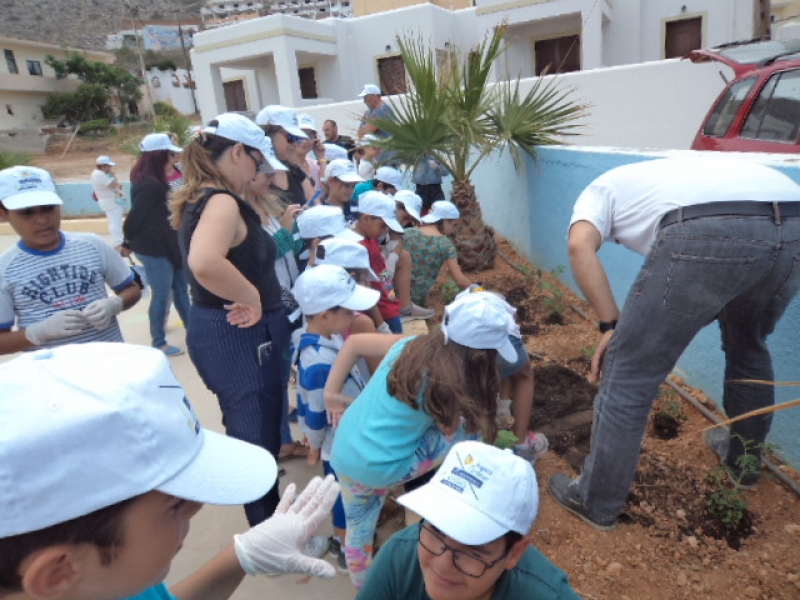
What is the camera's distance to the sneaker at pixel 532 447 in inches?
109

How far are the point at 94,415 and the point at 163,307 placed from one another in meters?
4.15

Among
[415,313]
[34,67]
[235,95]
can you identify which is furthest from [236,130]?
[34,67]

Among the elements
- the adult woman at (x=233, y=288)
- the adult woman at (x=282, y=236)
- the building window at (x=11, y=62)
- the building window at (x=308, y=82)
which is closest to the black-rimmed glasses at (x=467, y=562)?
the adult woman at (x=233, y=288)

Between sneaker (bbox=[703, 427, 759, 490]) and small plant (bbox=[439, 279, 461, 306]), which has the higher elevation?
small plant (bbox=[439, 279, 461, 306])

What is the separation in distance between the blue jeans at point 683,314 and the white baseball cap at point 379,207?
2.00 m

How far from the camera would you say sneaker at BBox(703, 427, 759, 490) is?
2482 millimetres

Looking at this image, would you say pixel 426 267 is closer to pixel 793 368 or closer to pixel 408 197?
pixel 408 197

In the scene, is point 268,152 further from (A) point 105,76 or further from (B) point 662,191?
(A) point 105,76

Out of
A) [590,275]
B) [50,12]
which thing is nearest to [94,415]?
[590,275]

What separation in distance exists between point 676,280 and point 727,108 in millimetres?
4274

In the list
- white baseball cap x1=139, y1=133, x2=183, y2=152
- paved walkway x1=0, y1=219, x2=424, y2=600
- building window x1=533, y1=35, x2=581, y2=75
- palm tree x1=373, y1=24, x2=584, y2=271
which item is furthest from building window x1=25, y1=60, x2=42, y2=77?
paved walkway x1=0, y1=219, x2=424, y2=600

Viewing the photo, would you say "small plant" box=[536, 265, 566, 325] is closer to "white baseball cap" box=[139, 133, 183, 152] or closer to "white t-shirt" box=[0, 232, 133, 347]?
"white baseball cap" box=[139, 133, 183, 152]

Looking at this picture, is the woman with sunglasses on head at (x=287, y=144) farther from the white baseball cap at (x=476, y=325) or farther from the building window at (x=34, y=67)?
the building window at (x=34, y=67)

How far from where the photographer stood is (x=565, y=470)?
2797 mm
